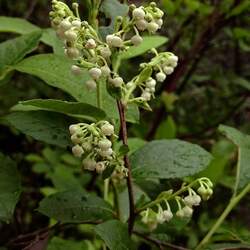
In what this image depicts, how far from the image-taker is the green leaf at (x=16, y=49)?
0.93 meters

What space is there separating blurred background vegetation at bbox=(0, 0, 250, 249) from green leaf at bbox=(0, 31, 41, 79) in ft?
1.53

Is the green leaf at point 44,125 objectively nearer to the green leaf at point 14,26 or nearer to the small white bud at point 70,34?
the small white bud at point 70,34

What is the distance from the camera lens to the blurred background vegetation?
59.9 inches

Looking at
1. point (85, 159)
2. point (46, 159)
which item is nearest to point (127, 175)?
point (85, 159)

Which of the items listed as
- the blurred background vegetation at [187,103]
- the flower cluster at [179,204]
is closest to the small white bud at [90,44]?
the flower cluster at [179,204]

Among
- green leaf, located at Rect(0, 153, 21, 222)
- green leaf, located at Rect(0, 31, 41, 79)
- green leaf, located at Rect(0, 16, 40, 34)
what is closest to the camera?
green leaf, located at Rect(0, 153, 21, 222)

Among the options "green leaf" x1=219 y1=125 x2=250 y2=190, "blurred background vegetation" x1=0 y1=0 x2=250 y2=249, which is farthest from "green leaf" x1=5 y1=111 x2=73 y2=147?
"blurred background vegetation" x1=0 y1=0 x2=250 y2=249

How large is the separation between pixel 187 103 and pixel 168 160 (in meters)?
1.22

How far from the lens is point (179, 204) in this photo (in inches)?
30.2

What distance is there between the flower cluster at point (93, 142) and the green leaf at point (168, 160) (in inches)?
4.6

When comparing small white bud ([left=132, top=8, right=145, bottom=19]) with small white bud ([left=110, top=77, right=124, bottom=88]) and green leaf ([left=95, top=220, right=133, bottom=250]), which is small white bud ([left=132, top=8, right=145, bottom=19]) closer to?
small white bud ([left=110, top=77, right=124, bottom=88])

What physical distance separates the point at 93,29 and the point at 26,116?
7.1 inches

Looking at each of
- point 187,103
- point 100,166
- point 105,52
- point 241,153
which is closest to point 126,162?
point 100,166

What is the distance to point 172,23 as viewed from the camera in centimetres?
218
